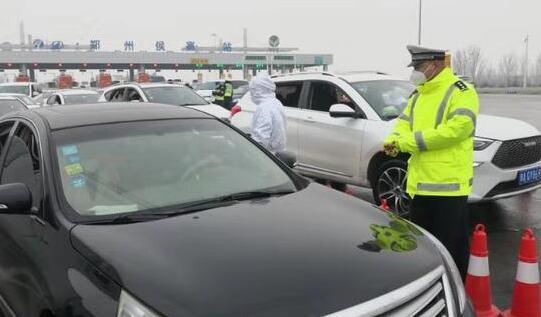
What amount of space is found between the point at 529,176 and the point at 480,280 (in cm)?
283

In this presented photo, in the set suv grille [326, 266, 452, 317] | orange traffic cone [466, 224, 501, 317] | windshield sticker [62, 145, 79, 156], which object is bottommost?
orange traffic cone [466, 224, 501, 317]

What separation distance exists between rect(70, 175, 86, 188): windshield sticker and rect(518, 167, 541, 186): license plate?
4.62 metres

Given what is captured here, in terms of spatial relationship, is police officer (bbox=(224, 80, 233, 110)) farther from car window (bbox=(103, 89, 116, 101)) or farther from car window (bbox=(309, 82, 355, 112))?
car window (bbox=(309, 82, 355, 112))

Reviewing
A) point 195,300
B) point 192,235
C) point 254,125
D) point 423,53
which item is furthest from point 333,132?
point 195,300

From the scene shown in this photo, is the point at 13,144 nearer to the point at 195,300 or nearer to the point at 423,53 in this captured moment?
the point at 195,300

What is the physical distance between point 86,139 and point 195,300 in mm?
1646

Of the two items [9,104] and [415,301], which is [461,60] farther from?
[415,301]

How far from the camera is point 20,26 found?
82500mm

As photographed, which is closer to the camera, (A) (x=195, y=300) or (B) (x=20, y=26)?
(A) (x=195, y=300)

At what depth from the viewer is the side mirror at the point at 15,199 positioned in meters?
3.03

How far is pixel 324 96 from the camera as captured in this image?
799 centimetres

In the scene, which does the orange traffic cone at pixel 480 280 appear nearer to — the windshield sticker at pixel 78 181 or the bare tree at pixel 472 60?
the windshield sticker at pixel 78 181

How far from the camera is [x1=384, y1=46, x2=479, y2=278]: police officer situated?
386cm

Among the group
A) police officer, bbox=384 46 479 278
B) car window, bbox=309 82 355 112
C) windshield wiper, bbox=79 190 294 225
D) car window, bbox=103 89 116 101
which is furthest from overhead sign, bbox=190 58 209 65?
windshield wiper, bbox=79 190 294 225
